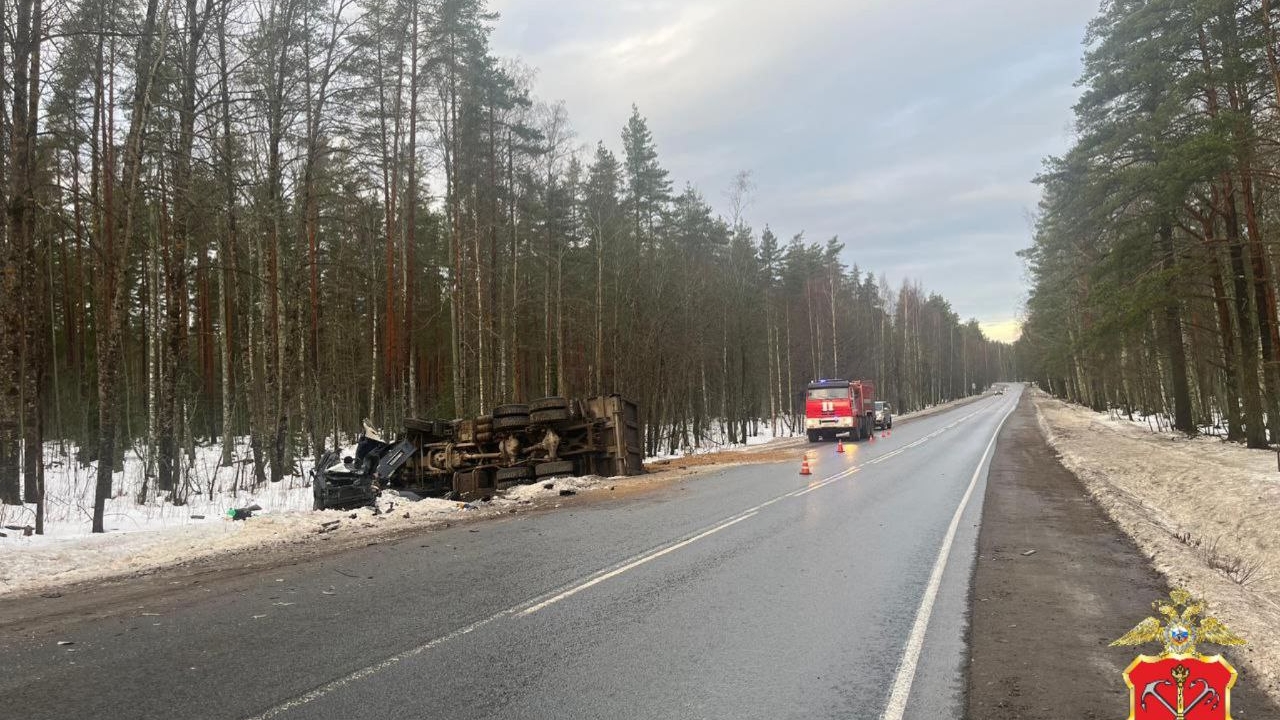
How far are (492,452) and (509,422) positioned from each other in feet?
2.82

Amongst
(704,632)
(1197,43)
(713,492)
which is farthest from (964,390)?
(704,632)

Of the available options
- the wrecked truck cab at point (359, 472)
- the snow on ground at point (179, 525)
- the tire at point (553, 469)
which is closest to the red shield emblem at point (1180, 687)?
the snow on ground at point (179, 525)

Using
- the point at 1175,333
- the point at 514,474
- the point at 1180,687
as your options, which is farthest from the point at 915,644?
the point at 1175,333

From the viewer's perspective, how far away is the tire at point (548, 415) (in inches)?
736

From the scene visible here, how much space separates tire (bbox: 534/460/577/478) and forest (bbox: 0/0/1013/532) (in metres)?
5.60

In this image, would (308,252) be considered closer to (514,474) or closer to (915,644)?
(514,474)

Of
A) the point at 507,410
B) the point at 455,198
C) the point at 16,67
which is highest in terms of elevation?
the point at 455,198

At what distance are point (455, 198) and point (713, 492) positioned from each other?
1399 cm

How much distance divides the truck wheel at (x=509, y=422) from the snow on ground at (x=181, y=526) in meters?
1.76

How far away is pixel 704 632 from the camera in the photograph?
5.81 metres

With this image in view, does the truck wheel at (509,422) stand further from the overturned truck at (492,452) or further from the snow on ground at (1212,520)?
the snow on ground at (1212,520)

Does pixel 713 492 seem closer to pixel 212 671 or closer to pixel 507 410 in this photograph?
pixel 507 410

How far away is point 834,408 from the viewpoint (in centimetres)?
3503

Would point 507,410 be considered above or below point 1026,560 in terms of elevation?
above
